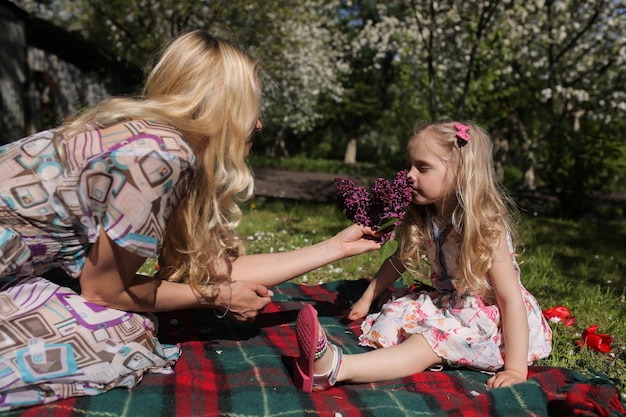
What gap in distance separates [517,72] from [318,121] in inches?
663

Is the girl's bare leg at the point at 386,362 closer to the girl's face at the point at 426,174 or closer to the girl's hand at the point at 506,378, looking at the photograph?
the girl's hand at the point at 506,378

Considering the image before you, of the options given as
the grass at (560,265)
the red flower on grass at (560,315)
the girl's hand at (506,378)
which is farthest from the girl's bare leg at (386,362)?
the red flower on grass at (560,315)

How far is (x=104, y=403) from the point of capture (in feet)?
6.84

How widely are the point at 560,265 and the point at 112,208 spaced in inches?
178

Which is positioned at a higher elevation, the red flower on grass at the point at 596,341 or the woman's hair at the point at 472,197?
the woman's hair at the point at 472,197

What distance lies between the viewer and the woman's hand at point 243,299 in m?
2.57

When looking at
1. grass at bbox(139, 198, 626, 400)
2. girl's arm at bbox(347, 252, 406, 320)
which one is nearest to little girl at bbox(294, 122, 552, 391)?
girl's arm at bbox(347, 252, 406, 320)

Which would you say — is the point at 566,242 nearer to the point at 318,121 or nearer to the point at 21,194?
the point at 21,194

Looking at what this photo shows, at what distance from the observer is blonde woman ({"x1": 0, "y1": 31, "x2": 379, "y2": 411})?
197cm

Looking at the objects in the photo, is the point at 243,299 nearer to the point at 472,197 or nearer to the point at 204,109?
the point at 204,109

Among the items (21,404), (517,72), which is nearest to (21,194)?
(21,404)

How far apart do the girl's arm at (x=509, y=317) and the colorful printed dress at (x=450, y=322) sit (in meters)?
0.12

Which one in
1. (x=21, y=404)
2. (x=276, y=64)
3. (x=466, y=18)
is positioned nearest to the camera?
(x=21, y=404)

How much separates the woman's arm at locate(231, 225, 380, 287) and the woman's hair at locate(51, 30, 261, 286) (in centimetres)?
42
